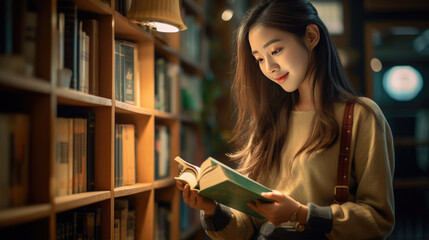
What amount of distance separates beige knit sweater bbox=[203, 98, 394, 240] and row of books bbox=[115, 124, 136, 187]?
45cm

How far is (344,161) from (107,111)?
86 cm

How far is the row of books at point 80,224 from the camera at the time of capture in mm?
1277

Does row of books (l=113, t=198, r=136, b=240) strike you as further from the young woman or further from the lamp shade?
the lamp shade

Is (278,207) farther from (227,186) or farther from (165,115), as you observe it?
(165,115)

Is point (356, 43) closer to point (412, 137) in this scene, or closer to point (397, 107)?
point (397, 107)

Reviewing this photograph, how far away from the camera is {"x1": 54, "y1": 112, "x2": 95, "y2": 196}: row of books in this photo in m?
1.24

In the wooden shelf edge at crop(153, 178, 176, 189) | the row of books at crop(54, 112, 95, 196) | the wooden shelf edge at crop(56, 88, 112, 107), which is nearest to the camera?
the wooden shelf edge at crop(56, 88, 112, 107)

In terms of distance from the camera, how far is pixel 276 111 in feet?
5.19

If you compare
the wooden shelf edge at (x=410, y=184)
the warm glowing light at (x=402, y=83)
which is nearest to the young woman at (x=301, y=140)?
the wooden shelf edge at (x=410, y=184)

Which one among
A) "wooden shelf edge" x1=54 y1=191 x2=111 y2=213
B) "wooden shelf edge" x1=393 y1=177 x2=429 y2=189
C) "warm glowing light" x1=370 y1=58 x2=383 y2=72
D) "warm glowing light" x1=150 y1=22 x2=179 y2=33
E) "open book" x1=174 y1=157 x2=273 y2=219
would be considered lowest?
"wooden shelf edge" x1=393 y1=177 x2=429 y2=189

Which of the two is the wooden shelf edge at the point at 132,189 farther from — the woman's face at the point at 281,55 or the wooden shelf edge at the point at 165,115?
the woman's face at the point at 281,55

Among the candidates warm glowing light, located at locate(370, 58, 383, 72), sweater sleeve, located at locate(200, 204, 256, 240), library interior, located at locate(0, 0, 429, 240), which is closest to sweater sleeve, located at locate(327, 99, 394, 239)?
sweater sleeve, located at locate(200, 204, 256, 240)

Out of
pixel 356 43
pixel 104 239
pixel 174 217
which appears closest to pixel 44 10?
pixel 104 239

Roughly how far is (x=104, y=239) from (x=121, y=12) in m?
0.91
